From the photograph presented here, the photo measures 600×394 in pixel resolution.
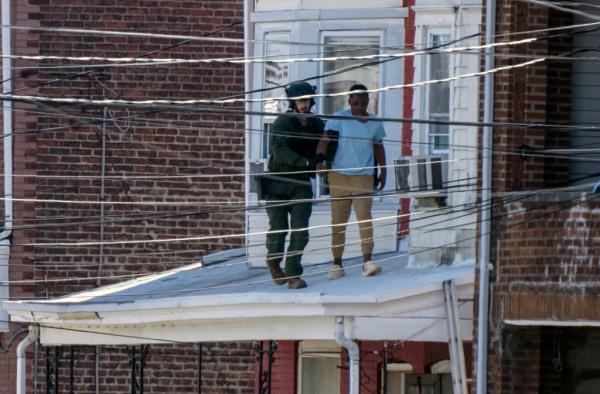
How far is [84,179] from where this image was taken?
23094mm

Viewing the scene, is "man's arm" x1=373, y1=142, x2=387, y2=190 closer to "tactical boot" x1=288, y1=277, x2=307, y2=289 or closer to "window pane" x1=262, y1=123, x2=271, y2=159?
"tactical boot" x1=288, y1=277, x2=307, y2=289

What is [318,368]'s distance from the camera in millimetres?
21781

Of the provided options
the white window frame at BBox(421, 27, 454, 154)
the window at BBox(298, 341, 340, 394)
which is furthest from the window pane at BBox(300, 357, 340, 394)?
the white window frame at BBox(421, 27, 454, 154)

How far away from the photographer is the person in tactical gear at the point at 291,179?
1786cm

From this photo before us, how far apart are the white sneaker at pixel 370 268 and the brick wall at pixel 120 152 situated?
500 cm

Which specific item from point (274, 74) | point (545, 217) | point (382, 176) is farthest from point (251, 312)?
point (274, 74)

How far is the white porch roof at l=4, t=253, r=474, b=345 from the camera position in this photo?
16594 mm

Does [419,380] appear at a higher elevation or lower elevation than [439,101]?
lower

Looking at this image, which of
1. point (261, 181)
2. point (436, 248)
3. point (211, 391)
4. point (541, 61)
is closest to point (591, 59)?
point (541, 61)

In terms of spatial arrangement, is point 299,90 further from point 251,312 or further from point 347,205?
point 251,312

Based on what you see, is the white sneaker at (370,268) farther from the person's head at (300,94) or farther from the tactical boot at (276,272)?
the person's head at (300,94)

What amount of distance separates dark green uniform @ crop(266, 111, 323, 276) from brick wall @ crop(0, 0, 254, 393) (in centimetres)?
475

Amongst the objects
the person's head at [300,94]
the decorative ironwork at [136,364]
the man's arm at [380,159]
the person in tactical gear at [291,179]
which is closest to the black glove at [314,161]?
the person in tactical gear at [291,179]

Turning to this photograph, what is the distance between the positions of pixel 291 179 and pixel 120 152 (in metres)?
5.62
